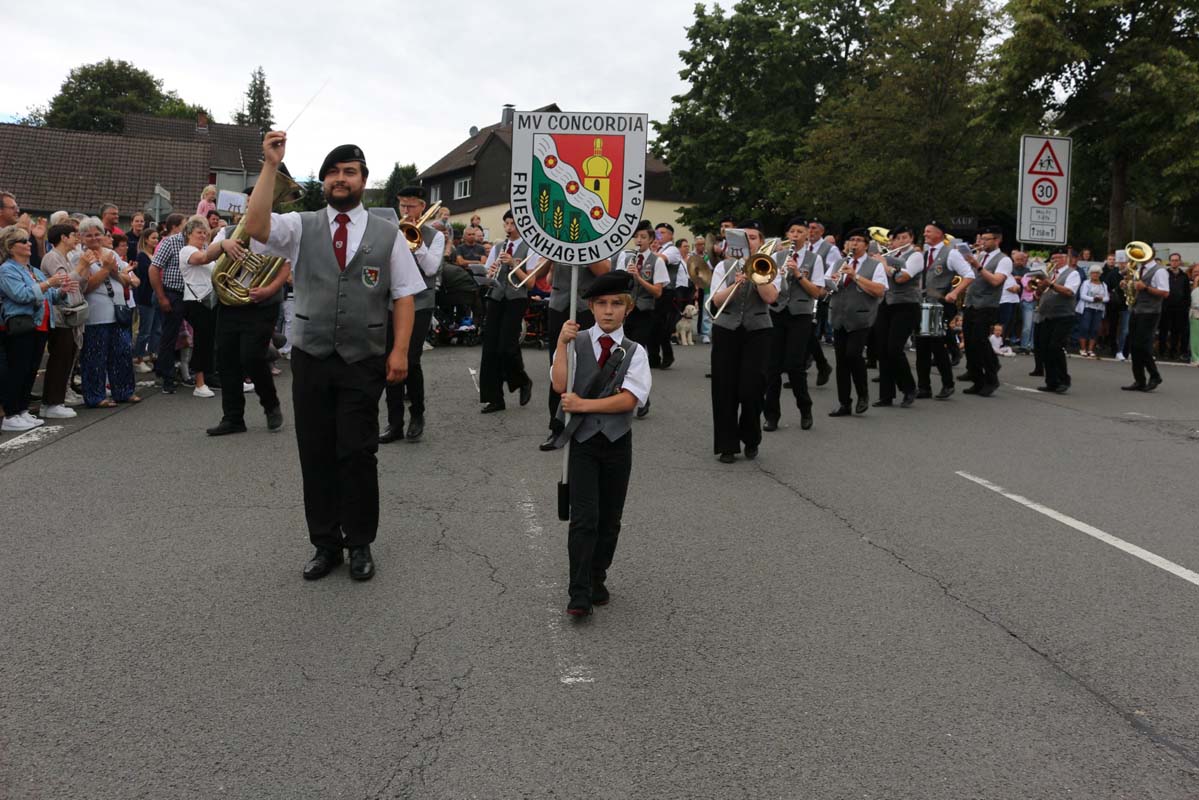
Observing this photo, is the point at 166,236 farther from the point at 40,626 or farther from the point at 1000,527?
the point at 1000,527

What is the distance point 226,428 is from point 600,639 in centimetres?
603

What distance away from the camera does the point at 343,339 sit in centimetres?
543

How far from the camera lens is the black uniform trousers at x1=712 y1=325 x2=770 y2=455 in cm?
891

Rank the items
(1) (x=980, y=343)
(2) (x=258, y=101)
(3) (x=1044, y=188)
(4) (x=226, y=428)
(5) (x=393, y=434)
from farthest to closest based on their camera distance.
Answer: (2) (x=258, y=101) < (3) (x=1044, y=188) < (1) (x=980, y=343) < (4) (x=226, y=428) < (5) (x=393, y=434)

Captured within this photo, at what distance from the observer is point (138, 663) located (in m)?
4.31

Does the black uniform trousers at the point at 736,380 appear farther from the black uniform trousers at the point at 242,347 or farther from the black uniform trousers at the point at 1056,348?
the black uniform trousers at the point at 1056,348

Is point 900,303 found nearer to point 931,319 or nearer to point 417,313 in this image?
point 931,319

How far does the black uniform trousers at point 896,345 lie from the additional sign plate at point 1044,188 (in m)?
5.27

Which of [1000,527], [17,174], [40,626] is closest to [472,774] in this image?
→ [40,626]

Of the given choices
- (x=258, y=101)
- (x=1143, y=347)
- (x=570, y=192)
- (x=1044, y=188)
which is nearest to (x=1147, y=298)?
(x=1143, y=347)

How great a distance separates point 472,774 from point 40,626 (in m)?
2.33

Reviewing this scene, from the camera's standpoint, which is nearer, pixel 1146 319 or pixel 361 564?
pixel 361 564

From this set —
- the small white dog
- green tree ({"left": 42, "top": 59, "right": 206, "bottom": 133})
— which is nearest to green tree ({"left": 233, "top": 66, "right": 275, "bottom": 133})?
green tree ({"left": 42, "top": 59, "right": 206, "bottom": 133})

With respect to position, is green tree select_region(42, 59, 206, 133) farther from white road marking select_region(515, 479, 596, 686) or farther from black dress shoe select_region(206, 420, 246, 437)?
white road marking select_region(515, 479, 596, 686)
